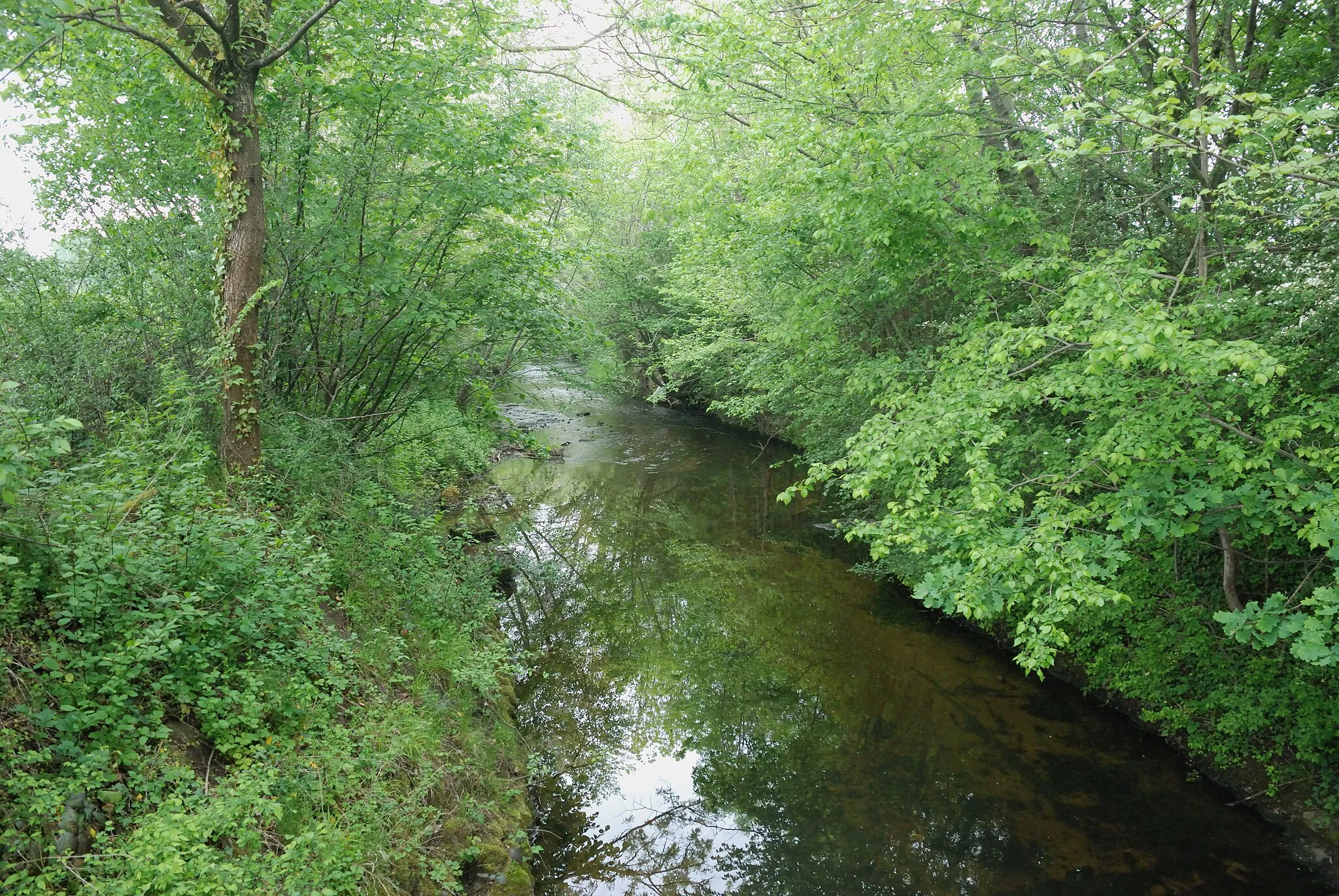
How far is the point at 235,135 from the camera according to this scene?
227 inches

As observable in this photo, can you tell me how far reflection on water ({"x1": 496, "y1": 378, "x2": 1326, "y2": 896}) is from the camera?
610cm

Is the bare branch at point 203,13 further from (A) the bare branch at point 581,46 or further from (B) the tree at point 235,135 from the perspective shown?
(A) the bare branch at point 581,46

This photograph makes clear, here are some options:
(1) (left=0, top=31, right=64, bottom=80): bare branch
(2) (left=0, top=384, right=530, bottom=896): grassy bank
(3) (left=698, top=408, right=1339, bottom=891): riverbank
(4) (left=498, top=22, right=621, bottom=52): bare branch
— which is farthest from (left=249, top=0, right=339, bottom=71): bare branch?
(3) (left=698, top=408, right=1339, bottom=891): riverbank

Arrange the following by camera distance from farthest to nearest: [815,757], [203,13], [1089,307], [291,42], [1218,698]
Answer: [815,757] → [1218,698] → [1089,307] → [291,42] → [203,13]

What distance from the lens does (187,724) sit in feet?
12.8

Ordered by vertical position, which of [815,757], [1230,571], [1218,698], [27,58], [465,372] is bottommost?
[815,757]

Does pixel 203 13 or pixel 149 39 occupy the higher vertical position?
pixel 203 13

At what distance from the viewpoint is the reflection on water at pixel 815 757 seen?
6.10 meters

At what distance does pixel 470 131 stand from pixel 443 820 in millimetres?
6837

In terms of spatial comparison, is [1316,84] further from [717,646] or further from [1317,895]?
[717,646]

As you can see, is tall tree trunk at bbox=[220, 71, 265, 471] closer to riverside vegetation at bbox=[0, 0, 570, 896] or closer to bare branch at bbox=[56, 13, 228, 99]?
riverside vegetation at bbox=[0, 0, 570, 896]

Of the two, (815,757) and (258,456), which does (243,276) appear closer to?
(258,456)

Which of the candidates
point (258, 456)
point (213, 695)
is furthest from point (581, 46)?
point (213, 695)

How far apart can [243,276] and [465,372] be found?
3333 mm
